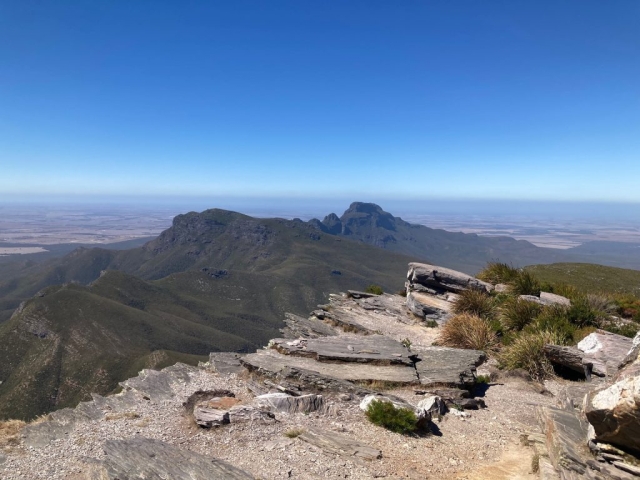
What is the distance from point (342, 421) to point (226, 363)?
286 inches

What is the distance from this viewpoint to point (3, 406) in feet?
344

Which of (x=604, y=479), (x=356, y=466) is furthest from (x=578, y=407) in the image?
(x=356, y=466)

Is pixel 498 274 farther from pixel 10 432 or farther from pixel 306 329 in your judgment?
pixel 10 432

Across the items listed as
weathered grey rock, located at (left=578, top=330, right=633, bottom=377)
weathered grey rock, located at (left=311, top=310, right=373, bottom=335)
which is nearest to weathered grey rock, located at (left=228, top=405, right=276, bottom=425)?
weathered grey rock, located at (left=311, top=310, right=373, bottom=335)

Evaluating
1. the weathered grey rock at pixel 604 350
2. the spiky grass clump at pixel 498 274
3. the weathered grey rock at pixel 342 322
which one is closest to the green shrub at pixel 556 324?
the weathered grey rock at pixel 604 350

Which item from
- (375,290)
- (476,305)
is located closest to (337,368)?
(476,305)

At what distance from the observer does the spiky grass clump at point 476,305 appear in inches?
818

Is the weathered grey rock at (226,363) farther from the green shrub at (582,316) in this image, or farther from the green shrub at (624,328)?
the green shrub at (624,328)

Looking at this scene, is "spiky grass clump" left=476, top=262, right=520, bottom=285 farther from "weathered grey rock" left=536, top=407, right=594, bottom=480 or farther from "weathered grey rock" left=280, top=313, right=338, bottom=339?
"weathered grey rock" left=536, top=407, right=594, bottom=480

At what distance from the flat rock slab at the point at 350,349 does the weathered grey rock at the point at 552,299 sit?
34.1ft

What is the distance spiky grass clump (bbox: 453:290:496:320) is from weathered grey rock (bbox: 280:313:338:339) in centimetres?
752

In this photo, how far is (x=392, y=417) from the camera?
→ 35.1ft

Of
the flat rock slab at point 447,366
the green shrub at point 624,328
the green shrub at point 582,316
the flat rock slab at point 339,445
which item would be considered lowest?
the flat rock slab at point 339,445

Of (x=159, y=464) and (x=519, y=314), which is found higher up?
(x=519, y=314)
